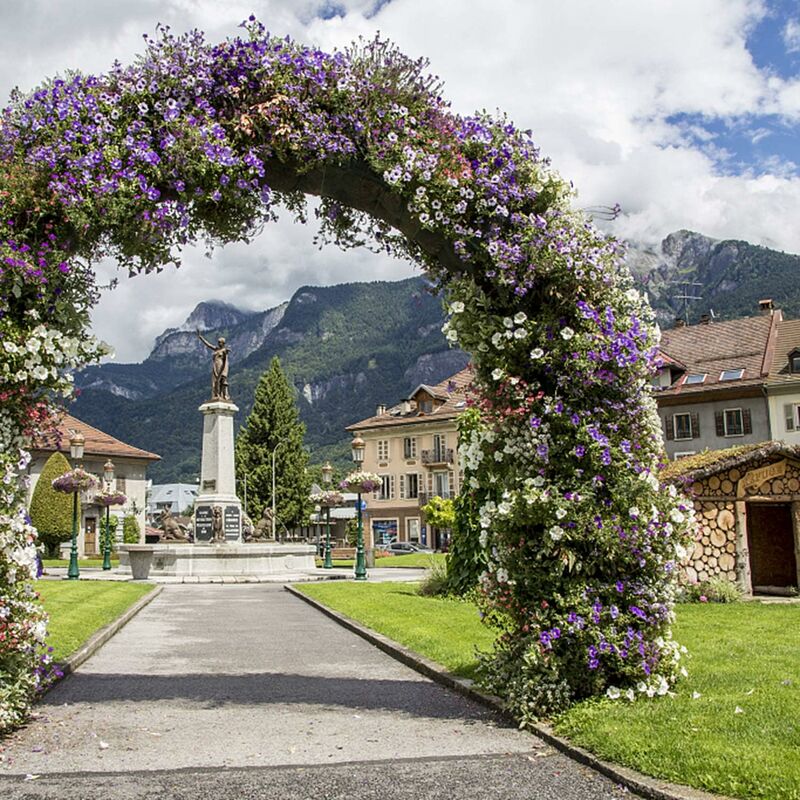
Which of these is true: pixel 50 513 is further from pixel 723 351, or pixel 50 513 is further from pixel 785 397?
pixel 785 397

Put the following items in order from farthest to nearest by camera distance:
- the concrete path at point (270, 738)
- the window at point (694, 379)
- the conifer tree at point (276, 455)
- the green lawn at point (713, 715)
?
the conifer tree at point (276, 455) → the window at point (694, 379) → the concrete path at point (270, 738) → the green lawn at point (713, 715)

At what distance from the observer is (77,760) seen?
18.5 feet

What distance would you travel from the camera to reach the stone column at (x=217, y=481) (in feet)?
98.9

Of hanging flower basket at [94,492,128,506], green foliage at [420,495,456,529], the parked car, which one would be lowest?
the parked car

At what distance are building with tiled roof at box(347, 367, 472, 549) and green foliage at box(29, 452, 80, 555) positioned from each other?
75.7 feet

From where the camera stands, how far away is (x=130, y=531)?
5297 cm

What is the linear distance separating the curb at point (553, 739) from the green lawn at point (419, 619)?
0.18 m

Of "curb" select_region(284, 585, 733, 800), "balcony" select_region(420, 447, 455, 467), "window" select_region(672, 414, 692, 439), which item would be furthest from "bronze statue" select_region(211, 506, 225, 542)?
"balcony" select_region(420, 447, 455, 467)

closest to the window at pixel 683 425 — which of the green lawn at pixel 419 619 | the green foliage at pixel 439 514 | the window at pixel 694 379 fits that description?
the window at pixel 694 379

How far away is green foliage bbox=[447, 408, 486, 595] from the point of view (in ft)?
57.8

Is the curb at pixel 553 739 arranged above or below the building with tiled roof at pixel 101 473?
below

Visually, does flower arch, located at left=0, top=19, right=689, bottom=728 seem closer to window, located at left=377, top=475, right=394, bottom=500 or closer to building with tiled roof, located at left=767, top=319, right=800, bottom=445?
building with tiled roof, located at left=767, top=319, right=800, bottom=445

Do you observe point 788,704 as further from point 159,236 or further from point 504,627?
A: point 159,236

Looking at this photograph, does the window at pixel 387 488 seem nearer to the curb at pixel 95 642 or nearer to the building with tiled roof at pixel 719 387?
the building with tiled roof at pixel 719 387
